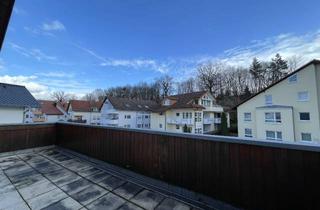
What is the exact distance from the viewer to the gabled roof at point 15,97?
7996 millimetres

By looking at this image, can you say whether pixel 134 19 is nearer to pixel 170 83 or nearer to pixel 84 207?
pixel 84 207

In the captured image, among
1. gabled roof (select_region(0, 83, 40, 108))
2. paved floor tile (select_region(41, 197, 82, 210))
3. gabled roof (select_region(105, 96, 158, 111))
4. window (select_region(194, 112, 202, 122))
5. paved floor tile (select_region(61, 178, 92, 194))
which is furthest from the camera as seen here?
gabled roof (select_region(105, 96, 158, 111))

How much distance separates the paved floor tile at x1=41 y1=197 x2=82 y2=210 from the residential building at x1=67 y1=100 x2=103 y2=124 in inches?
1164

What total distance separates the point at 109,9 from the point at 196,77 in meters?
28.3

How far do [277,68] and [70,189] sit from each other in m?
33.9

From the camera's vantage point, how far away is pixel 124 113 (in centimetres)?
2412

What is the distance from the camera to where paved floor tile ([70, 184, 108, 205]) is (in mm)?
2557

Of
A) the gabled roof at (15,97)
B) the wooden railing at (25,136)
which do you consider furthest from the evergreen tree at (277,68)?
the gabled roof at (15,97)

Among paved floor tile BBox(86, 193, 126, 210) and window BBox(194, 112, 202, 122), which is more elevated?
window BBox(194, 112, 202, 122)

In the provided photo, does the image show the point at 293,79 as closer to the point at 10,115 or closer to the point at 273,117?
the point at 273,117

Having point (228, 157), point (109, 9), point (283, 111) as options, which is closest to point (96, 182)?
point (228, 157)

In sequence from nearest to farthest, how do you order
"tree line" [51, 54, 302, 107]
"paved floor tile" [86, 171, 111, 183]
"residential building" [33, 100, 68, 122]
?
"paved floor tile" [86, 171, 111, 183], "tree line" [51, 54, 302, 107], "residential building" [33, 100, 68, 122]

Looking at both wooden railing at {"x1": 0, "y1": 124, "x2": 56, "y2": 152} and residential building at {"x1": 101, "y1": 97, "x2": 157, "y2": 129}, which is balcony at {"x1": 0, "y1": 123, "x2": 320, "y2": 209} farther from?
residential building at {"x1": 101, "y1": 97, "x2": 157, "y2": 129}

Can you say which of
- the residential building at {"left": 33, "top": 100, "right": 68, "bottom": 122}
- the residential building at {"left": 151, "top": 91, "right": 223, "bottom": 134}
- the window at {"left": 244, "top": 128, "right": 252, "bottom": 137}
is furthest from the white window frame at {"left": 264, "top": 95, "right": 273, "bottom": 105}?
the residential building at {"left": 33, "top": 100, "right": 68, "bottom": 122}
